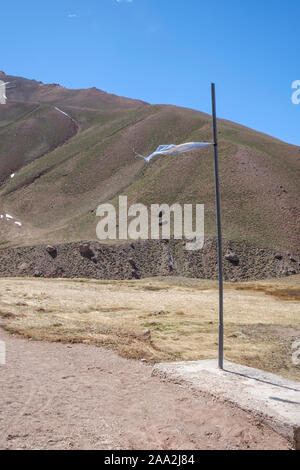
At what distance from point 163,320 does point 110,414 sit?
12572mm

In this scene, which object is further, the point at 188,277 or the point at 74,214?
the point at 74,214

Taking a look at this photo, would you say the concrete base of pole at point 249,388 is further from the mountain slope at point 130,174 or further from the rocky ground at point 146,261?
the mountain slope at point 130,174

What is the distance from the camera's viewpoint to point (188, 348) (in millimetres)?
13680

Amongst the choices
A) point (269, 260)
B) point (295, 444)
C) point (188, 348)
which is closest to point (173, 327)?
point (188, 348)

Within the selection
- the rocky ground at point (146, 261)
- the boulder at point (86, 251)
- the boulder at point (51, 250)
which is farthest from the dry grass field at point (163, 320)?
the boulder at point (51, 250)

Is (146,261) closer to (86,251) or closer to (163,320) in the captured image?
(86,251)

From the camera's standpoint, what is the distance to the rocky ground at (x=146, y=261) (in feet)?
150

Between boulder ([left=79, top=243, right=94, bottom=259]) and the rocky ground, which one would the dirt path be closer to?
the rocky ground

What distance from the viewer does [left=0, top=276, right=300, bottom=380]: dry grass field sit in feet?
42.0

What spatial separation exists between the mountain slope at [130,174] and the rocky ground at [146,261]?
2763 millimetres

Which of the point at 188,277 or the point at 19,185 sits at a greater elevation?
the point at 19,185

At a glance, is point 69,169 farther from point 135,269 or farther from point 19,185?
point 135,269

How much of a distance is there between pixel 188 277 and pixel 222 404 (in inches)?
1496
